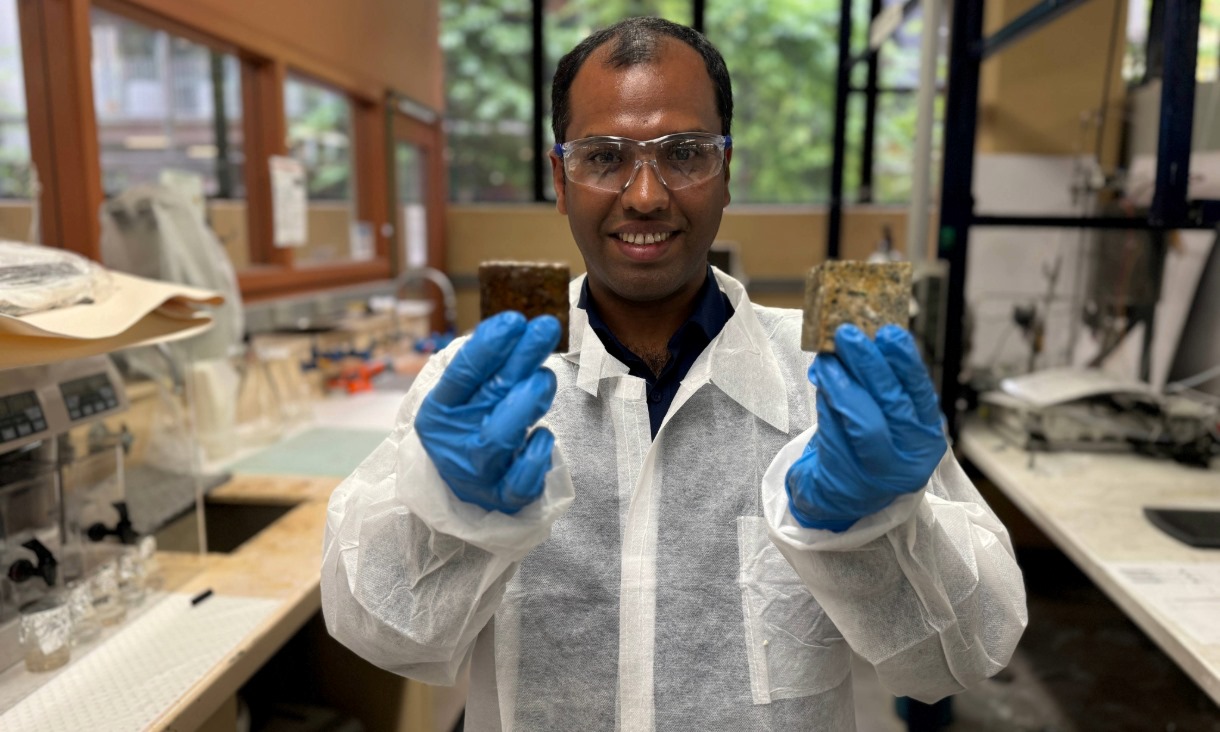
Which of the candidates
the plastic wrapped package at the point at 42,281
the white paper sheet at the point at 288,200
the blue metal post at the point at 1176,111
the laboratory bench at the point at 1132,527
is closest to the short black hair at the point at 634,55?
the plastic wrapped package at the point at 42,281

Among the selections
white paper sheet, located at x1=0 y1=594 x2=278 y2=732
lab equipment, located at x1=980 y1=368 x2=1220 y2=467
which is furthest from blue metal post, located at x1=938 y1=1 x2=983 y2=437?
white paper sheet, located at x1=0 y1=594 x2=278 y2=732

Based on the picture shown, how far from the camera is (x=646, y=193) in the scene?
0.98 m

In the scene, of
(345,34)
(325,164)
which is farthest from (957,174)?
(325,164)

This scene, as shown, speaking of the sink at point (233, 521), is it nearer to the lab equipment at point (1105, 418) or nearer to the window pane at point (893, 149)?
the lab equipment at point (1105, 418)

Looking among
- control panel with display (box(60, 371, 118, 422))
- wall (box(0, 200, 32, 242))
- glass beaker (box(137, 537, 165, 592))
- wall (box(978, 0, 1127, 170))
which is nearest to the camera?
control panel with display (box(60, 371, 118, 422))

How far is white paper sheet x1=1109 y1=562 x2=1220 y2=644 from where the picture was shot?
4.44 ft

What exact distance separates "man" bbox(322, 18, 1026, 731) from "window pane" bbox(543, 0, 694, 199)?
4.30 m

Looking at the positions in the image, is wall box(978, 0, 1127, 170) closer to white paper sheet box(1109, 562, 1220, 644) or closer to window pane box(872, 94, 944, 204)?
window pane box(872, 94, 944, 204)

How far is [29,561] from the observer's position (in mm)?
1237

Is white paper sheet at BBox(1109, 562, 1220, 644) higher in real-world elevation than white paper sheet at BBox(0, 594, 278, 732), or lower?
higher

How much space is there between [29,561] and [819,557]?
116cm

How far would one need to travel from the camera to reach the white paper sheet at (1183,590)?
1352 mm

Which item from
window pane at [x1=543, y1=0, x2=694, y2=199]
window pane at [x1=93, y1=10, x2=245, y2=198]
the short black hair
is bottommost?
the short black hair

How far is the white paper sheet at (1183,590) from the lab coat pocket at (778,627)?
764 mm
